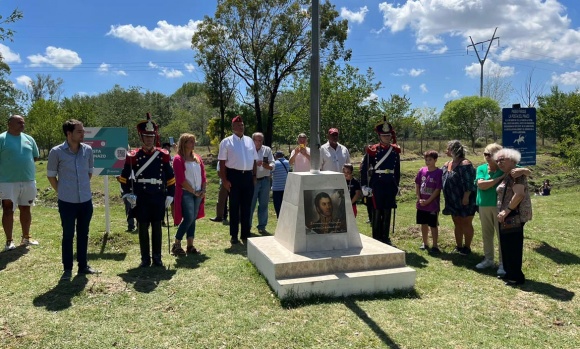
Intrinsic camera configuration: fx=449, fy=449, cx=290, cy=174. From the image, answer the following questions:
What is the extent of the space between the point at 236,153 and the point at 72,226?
9.02ft

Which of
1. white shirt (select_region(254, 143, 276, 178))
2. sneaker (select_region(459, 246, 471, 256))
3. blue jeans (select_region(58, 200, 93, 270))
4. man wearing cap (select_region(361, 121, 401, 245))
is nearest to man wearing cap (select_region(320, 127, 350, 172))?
white shirt (select_region(254, 143, 276, 178))

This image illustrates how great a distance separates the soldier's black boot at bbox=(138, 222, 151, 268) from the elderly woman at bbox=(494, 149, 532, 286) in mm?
4484

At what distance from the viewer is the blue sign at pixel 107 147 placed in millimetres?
7723

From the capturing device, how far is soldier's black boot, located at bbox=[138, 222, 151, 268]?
5937mm

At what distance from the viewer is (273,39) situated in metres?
24.5

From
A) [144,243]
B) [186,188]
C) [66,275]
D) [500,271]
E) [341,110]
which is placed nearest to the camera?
[66,275]

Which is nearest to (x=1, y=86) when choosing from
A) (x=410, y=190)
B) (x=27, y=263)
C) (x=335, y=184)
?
(x=410, y=190)

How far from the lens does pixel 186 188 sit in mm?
6715

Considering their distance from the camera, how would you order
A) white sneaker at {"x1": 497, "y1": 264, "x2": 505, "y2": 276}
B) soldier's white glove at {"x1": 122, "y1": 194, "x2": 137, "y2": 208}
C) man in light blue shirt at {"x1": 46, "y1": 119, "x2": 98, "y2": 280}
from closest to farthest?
man in light blue shirt at {"x1": 46, "y1": 119, "x2": 98, "y2": 280}
soldier's white glove at {"x1": 122, "y1": 194, "x2": 137, "y2": 208}
white sneaker at {"x1": 497, "y1": 264, "x2": 505, "y2": 276}

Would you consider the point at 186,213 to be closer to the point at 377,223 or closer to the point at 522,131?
the point at 377,223

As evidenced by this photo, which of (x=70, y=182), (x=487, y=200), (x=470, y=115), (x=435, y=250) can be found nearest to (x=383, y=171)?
(x=435, y=250)

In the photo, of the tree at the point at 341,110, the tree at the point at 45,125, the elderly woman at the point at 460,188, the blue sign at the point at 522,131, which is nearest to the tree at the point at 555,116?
the tree at the point at 341,110

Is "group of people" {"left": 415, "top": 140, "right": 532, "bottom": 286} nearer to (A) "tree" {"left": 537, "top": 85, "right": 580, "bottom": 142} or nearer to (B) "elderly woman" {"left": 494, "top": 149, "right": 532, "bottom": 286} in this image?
(B) "elderly woman" {"left": 494, "top": 149, "right": 532, "bottom": 286}

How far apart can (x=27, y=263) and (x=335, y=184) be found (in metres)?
4.23
